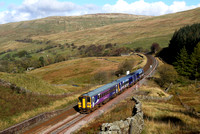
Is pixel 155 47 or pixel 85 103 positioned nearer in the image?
pixel 85 103

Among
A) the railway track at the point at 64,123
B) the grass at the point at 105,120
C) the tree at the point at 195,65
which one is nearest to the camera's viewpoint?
the grass at the point at 105,120

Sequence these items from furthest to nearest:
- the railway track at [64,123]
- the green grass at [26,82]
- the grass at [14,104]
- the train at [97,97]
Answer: the green grass at [26,82], the train at [97,97], the grass at [14,104], the railway track at [64,123]

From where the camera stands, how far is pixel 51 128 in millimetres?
22188

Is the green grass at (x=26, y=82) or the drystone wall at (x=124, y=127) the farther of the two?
the green grass at (x=26, y=82)

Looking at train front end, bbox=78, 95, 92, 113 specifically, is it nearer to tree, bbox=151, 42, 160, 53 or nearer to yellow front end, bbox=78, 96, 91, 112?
yellow front end, bbox=78, 96, 91, 112

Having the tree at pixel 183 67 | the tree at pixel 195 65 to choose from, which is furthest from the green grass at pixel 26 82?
the tree at pixel 195 65

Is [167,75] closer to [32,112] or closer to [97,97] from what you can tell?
[97,97]

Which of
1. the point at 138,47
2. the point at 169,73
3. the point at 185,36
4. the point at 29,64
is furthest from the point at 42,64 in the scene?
the point at 169,73

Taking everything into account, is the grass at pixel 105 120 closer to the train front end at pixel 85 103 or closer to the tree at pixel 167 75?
the train front end at pixel 85 103

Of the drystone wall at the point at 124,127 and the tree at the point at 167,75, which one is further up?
the drystone wall at the point at 124,127

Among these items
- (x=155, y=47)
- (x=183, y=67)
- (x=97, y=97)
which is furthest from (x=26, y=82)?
(x=155, y=47)

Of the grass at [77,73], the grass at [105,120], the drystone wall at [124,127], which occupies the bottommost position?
the grass at [77,73]

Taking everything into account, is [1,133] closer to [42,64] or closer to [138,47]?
[42,64]

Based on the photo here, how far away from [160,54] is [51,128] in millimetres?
121825
